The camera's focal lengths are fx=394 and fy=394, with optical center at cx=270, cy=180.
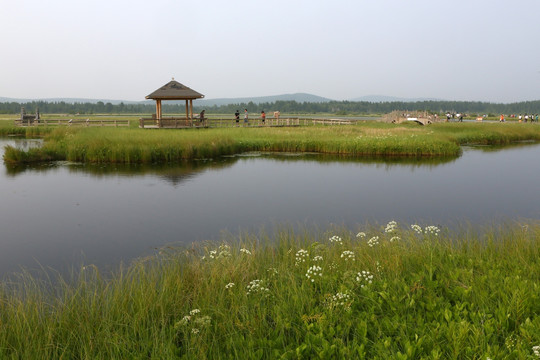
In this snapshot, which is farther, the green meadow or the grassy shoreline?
the grassy shoreline

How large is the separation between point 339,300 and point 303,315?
1.97ft

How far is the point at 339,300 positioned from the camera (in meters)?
4.93

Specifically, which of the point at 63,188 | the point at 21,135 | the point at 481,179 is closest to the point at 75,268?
the point at 63,188

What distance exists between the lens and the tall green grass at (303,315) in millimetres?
4020

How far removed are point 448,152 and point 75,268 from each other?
23.9 metres

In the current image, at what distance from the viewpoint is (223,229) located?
1049 centimetres

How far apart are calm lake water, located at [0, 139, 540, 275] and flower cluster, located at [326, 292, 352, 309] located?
16.4 ft

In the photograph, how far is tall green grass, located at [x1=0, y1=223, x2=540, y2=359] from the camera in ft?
13.2

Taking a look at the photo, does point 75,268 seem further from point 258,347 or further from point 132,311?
point 258,347

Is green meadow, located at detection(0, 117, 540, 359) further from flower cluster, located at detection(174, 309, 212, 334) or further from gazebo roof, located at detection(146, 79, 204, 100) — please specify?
gazebo roof, located at detection(146, 79, 204, 100)

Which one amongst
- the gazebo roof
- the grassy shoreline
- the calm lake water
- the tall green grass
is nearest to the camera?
the tall green grass

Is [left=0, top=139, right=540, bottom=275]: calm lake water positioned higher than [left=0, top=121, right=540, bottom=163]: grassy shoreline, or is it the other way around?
[left=0, top=121, right=540, bottom=163]: grassy shoreline

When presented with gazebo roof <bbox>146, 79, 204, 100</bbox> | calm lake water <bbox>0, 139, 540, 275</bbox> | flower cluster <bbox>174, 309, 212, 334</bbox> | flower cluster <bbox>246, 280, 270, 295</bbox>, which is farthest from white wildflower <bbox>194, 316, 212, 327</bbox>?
gazebo roof <bbox>146, 79, 204, 100</bbox>

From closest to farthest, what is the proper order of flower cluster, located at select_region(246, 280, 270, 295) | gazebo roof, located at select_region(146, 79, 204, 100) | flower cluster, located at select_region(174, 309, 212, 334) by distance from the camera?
1. flower cluster, located at select_region(174, 309, 212, 334)
2. flower cluster, located at select_region(246, 280, 270, 295)
3. gazebo roof, located at select_region(146, 79, 204, 100)
